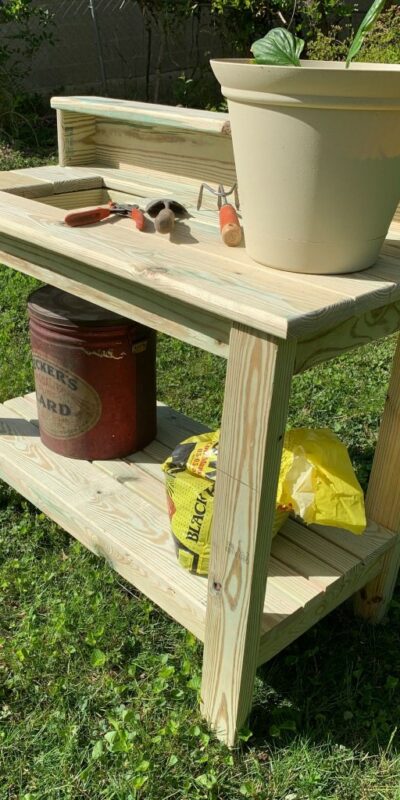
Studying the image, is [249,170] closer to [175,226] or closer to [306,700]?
[175,226]

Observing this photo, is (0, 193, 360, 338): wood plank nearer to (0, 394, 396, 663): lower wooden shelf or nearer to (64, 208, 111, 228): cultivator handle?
(64, 208, 111, 228): cultivator handle

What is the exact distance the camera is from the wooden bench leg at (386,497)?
1.75 meters

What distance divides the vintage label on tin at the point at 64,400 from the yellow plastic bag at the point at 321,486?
658mm

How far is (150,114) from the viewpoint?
1940 mm

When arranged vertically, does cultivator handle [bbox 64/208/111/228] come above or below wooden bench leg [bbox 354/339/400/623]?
above

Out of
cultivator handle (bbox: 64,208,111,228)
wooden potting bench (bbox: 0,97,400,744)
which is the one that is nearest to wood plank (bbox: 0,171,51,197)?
wooden potting bench (bbox: 0,97,400,744)

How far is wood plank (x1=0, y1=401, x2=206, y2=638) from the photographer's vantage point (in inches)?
66.6

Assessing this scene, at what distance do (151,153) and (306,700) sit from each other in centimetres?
158

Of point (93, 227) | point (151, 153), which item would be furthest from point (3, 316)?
point (93, 227)

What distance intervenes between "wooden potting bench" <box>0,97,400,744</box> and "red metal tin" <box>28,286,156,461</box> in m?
0.07

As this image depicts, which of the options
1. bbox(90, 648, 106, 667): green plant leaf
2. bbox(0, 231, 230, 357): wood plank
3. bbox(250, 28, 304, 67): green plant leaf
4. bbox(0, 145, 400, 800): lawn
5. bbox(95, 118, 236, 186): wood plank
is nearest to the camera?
bbox(250, 28, 304, 67): green plant leaf

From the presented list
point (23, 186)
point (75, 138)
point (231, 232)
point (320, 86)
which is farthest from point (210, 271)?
point (75, 138)

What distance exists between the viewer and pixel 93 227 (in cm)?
160

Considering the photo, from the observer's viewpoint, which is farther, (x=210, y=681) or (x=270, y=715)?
(x=270, y=715)
